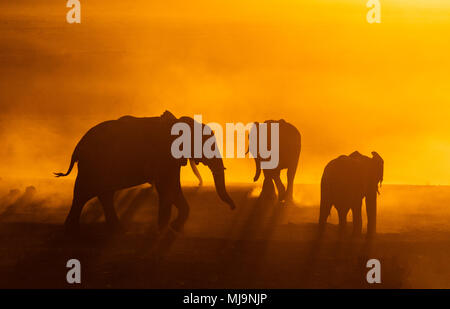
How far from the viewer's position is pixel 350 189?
2012 cm

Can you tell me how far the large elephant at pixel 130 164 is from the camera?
66.4 feet

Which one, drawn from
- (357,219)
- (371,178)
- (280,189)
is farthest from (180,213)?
(280,189)

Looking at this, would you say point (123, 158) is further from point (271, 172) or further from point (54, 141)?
point (54, 141)

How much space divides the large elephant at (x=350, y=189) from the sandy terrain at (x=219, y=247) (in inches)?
17.6

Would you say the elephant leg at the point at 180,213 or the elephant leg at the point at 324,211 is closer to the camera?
the elephant leg at the point at 180,213

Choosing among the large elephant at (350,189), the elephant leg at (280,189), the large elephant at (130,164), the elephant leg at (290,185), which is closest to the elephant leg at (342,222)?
the large elephant at (350,189)

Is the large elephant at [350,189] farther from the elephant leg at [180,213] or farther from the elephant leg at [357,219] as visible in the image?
the elephant leg at [180,213]

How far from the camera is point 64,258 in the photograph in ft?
59.9

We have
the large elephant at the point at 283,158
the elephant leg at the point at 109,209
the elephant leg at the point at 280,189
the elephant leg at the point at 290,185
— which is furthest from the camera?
the elephant leg at the point at 290,185

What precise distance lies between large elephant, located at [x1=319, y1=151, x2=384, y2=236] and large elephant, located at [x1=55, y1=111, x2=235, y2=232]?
76.8 inches

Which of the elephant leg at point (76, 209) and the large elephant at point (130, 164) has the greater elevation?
the large elephant at point (130, 164)

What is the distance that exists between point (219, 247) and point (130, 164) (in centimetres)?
283

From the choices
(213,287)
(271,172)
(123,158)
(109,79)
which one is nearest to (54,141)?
(109,79)
